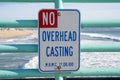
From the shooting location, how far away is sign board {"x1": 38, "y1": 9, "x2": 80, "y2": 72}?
9.54 ft

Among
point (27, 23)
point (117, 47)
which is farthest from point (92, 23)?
point (27, 23)

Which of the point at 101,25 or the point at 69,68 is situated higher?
the point at 101,25

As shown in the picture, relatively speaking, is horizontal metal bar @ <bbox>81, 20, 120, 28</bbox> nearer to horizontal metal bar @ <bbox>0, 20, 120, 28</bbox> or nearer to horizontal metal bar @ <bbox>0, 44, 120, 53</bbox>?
Answer: horizontal metal bar @ <bbox>0, 20, 120, 28</bbox>

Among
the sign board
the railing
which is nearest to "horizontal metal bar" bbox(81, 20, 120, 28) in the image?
the railing

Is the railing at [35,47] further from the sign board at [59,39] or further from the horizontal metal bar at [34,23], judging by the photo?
the sign board at [59,39]

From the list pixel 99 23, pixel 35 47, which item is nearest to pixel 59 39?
pixel 35 47

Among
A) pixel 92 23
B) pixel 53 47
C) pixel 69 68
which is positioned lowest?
pixel 69 68

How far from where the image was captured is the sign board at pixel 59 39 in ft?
9.54

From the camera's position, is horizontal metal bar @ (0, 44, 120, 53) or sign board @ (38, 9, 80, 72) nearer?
sign board @ (38, 9, 80, 72)

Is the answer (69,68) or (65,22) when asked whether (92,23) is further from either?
(69,68)

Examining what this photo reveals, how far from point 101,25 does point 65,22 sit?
0.34m

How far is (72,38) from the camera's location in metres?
2.94

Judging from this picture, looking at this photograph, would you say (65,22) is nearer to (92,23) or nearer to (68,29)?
(68,29)

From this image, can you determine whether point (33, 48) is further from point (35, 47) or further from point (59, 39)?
point (59, 39)
